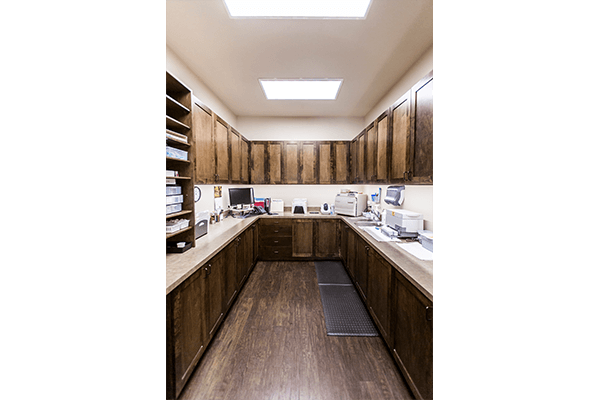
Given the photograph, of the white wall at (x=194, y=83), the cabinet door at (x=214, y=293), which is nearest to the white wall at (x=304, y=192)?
the white wall at (x=194, y=83)

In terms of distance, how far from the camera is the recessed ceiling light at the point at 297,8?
1.78 metres

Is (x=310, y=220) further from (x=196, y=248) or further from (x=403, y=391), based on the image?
(x=403, y=391)

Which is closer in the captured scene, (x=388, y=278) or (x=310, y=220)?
(x=388, y=278)

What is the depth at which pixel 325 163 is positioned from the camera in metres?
4.49

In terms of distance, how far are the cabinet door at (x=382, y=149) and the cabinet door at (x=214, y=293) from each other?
6.66ft

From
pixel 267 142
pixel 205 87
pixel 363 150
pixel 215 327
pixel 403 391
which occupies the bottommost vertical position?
pixel 403 391

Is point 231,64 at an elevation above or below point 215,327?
above

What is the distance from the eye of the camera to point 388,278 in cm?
183

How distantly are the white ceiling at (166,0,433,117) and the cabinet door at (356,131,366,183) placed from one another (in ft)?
2.42

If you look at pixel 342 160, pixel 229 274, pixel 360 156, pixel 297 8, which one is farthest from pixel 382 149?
pixel 229 274

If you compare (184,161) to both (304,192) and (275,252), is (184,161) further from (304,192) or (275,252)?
(304,192)

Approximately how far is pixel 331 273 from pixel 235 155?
247 centimetres

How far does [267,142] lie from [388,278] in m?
3.48

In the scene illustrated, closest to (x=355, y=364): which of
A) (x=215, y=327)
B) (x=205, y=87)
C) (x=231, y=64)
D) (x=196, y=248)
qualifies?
(x=215, y=327)
